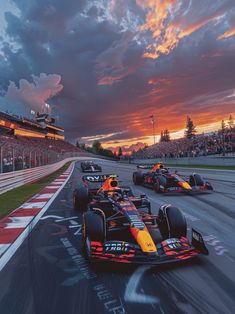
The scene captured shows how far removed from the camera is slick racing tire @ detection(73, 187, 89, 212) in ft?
23.2

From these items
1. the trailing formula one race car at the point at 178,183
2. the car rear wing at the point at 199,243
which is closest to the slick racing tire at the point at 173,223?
the car rear wing at the point at 199,243

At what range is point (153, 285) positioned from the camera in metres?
2.99

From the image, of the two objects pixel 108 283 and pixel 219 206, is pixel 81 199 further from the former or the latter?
pixel 108 283

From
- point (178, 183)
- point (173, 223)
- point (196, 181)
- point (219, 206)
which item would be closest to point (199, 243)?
point (173, 223)

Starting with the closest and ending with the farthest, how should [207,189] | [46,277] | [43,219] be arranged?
[46,277]
[43,219]
[207,189]

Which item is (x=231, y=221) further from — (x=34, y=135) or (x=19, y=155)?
(x=34, y=135)

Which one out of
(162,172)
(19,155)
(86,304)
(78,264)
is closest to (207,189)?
(162,172)

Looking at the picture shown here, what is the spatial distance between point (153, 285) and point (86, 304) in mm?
753

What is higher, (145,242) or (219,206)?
(145,242)

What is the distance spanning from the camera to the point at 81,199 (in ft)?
23.2

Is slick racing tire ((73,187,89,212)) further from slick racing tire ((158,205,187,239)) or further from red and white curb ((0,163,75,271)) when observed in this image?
slick racing tire ((158,205,187,239))

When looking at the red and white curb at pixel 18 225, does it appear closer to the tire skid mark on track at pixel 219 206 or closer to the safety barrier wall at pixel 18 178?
the safety barrier wall at pixel 18 178

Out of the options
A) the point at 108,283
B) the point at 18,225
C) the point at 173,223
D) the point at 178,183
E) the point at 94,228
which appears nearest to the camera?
the point at 108,283

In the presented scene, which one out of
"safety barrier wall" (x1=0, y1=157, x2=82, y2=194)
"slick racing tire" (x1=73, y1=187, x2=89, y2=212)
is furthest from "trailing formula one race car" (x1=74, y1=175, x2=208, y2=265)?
"safety barrier wall" (x1=0, y1=157, x2=82, y2=194)
